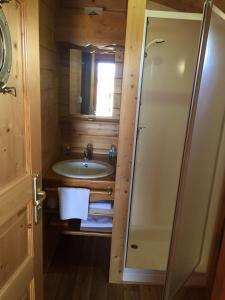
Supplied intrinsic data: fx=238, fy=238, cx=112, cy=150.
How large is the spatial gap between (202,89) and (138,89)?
54 centimetres

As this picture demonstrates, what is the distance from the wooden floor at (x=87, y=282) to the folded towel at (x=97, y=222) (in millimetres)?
452

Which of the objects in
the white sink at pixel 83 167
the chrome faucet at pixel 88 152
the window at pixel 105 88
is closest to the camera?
the white sink at pixel 83 167

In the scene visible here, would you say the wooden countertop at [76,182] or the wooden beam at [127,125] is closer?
the wooden beam at [127,125]

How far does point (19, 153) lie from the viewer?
3.44 ft

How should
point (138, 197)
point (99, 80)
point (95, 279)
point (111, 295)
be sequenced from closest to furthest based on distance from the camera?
point (111, 295) < point (95, 279) < point (99, 80) < point (138, 197)

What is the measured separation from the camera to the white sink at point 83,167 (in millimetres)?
2062

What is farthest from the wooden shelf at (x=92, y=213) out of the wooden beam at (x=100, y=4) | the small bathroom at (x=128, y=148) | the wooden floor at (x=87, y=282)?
the wooden beam at (x=100, y=4)

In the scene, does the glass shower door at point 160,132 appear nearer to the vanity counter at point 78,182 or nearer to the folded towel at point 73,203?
the vanity counter at point 78,182

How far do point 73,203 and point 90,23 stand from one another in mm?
1479

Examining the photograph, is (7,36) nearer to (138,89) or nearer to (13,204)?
(13,204)

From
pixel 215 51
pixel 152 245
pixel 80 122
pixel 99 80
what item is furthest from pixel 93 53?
pixel 152 245

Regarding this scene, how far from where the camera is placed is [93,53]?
214cm

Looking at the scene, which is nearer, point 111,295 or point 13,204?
point 13,204

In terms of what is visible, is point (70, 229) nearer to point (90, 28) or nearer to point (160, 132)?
point (160, 132)
